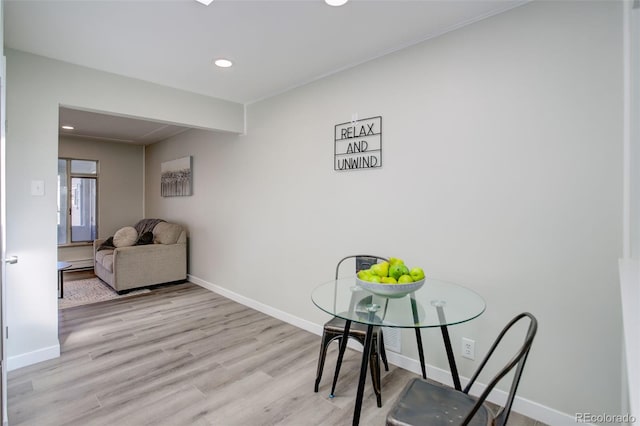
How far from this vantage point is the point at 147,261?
460 centimetres

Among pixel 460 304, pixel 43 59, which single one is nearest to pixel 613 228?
pixel 460 304

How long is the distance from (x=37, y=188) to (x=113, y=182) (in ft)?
14.0

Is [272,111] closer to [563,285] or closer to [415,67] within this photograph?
[415,67]

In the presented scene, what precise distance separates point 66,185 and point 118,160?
96 cm

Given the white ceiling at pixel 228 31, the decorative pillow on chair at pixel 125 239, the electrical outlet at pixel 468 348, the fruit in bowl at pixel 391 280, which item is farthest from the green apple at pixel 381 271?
the decorative pillow on chair at pixel 125 239

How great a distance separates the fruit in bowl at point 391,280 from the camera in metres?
1.73

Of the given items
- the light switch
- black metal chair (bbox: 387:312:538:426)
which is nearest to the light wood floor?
black metal chair (bbox: 387:312:538:426)

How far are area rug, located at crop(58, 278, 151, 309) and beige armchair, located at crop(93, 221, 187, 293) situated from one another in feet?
0.31

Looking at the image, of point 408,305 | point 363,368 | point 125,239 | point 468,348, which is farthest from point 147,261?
point 468,348

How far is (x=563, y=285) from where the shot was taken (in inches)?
71.8

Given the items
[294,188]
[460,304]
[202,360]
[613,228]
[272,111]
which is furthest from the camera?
[272,111]

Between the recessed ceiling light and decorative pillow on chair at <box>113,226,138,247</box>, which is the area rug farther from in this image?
the recessed ceiling light

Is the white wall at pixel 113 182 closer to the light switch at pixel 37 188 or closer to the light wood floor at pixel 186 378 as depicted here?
the light wood floor at pixel 186 378

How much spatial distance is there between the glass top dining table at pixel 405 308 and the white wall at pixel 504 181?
33cm
